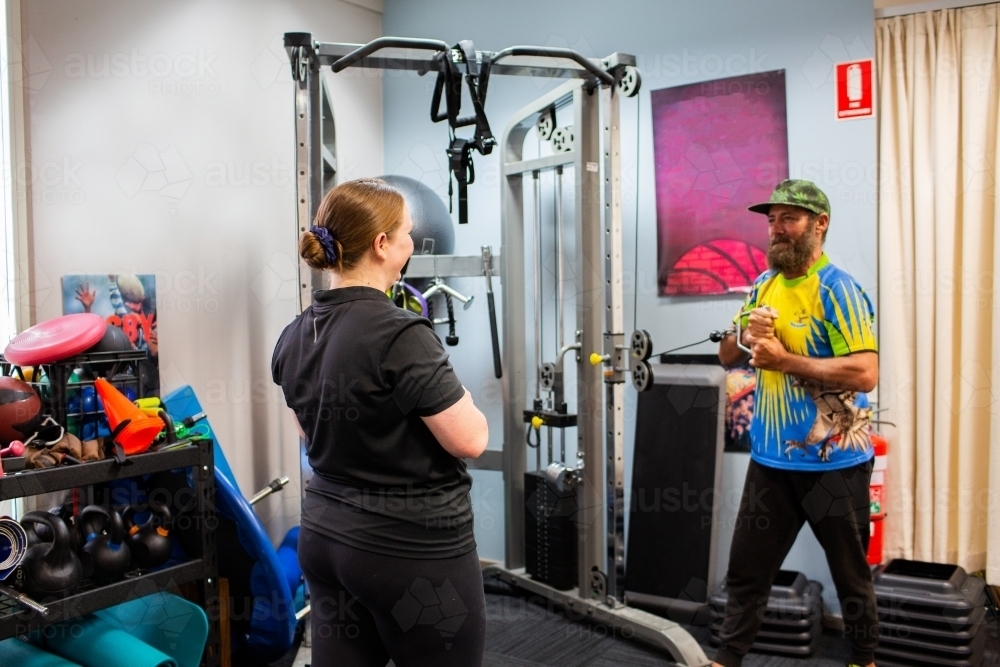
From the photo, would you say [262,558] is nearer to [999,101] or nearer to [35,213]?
[35,213]

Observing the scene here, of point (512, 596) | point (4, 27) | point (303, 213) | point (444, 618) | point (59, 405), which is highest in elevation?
point (4, 27)

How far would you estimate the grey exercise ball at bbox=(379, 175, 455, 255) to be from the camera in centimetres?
310

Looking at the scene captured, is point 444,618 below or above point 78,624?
above

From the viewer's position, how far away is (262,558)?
252cm

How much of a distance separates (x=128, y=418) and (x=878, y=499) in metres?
2.48

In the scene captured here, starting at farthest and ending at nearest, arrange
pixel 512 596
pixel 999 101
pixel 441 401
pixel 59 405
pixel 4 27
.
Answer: pixel 512 596
pixel 999 101
pixel 4 27
pixel 59 405
pixel 441 401

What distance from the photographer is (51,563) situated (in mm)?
2039

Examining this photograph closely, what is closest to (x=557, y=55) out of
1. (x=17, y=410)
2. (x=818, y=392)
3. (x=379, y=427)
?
(x=818, y=392)

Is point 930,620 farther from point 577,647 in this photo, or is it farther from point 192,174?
point 192,174

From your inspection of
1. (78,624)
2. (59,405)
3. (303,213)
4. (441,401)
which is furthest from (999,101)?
(78,624)

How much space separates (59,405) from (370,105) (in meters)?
2.12

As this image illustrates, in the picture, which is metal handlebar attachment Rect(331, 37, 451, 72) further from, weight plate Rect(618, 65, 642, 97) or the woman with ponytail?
the woman with ponytail

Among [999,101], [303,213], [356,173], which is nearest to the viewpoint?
[303,213]

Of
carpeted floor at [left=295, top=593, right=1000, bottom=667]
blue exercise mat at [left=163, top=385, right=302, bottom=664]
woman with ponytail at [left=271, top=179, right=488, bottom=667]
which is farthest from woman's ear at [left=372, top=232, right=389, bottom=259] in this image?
carpeted floor at [left=295, top=593, right=1000, bottom=667]
